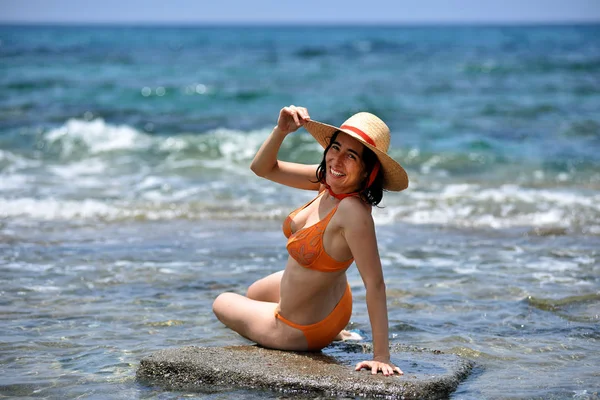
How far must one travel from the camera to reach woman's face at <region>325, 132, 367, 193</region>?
163 inches

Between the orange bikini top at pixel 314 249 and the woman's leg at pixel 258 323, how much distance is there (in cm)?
44

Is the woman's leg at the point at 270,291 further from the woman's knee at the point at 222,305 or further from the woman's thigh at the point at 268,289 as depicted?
the woman's knee at the point at 222,305

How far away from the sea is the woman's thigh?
47 centimetres

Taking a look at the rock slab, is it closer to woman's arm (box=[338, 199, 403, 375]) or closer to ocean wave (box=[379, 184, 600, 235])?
woman's arm (box=[338, 199, 403, 375])

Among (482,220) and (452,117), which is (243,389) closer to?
(482,220)

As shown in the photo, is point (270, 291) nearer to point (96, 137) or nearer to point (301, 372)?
point (301, 372)

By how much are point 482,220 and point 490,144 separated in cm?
575

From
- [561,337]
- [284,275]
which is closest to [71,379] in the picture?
[284,275]

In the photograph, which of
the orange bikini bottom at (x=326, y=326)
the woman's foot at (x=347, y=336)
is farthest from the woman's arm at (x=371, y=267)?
the woman's foot at (x=347, y=336)

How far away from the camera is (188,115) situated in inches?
717

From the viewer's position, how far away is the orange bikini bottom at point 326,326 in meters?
4.44

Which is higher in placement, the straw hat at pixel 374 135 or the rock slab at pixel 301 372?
the straw hat at pixel 374 135

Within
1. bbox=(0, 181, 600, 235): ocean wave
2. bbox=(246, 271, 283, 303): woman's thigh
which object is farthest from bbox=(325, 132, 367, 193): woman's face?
bbox=(0, 181, 600, 235): ocean wave

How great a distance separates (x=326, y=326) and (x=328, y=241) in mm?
563
